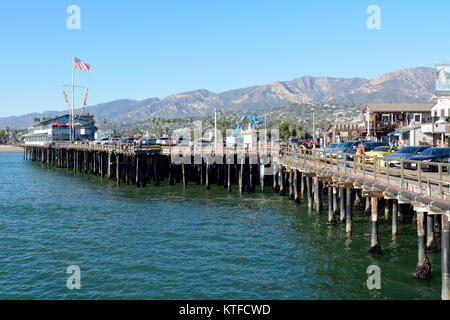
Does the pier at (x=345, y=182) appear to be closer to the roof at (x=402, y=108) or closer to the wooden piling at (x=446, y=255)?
the wooden piling at (x=446, y=255)

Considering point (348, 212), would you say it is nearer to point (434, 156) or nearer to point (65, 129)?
point (434, 156)

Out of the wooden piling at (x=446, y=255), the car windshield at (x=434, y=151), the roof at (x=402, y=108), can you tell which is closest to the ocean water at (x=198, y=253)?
the wooden piling at (x=446, y=255)

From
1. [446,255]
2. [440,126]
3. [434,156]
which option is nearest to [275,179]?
[434,156]

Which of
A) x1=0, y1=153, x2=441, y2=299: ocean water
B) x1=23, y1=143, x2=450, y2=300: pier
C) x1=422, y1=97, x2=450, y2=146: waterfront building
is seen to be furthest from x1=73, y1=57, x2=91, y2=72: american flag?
x1=422, y1=97, x2=450, y2=146: waterfront building

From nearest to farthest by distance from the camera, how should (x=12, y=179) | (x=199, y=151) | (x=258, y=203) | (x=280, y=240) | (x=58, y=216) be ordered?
(x=280, y=240) < (x=58, y=216) < (x=258, y=203) < (x=199, y=151) < (x=12, y=179)

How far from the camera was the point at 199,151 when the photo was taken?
47469 millimetres

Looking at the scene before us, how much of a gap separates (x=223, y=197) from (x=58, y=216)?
1483cm

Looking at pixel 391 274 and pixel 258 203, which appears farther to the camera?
pixel 258 203

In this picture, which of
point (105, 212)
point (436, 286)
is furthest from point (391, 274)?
point (105, 212)

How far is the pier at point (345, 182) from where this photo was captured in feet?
54.6

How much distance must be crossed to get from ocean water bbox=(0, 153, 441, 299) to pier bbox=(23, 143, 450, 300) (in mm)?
1185

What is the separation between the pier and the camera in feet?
54.6

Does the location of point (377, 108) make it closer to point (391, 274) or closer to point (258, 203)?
point (258, 203)

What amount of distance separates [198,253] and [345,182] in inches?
349
